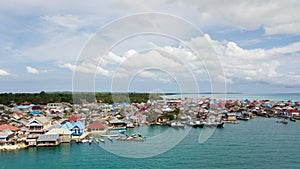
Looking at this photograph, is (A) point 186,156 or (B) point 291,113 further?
(B) point 291,113

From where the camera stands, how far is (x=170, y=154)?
24.4 feet

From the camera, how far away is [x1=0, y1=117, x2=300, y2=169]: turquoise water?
21.6ft

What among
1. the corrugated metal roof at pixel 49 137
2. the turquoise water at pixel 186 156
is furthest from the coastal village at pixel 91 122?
the turquoise water at pixel 186 156

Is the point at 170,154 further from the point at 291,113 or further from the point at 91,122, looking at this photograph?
the point at 291,113

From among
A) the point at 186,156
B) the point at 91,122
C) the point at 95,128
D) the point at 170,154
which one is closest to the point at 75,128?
the point at 95,128

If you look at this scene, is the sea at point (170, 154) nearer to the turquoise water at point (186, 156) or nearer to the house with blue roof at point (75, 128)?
the turquoise water at point (186, 156)

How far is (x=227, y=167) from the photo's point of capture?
632 centimetres

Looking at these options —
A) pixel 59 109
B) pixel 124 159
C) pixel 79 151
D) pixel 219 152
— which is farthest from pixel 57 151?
pixel 59 109

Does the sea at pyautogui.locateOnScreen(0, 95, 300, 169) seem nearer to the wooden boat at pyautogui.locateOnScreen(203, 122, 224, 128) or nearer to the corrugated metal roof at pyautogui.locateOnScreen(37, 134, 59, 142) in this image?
the corrugated metal roof at pyautogui.locateOnScreen(37, 134, 59, 142)

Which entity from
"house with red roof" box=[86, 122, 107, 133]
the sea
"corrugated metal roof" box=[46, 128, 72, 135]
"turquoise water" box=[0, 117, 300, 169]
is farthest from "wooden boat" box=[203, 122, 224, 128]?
"corrugated metal roof" box=[46, 128, 72, 135]

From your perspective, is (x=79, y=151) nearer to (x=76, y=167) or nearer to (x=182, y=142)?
(x=76, y=167)

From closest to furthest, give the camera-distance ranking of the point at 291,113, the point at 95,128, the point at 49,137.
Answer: the point at 49,137
the point at 95,128
the point at 291,113

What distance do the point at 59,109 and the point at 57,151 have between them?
Result: 11.0 meters

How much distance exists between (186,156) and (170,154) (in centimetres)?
47
